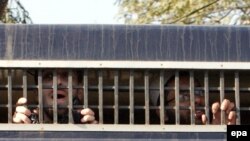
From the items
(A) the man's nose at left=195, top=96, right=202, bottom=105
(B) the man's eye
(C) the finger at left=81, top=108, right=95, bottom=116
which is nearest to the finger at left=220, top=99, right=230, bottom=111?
(A) the man's nose at left=195, top=96, right=202, bottom=105

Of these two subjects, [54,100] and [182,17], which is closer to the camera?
[54,100]

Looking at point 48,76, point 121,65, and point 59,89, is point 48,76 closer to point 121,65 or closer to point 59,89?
point 59,89

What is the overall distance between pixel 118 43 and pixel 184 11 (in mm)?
11044

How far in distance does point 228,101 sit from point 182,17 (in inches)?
427

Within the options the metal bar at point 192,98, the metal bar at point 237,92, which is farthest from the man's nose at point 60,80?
the metal bar at point 237,92

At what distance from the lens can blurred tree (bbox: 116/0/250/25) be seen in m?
15.2

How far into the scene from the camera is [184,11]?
15219 mm

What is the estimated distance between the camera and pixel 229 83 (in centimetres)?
434

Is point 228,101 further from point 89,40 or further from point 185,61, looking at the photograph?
point 89,40

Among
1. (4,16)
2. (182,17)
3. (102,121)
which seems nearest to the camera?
(102,121)

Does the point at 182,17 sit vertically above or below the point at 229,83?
above

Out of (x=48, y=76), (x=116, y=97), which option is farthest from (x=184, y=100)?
(x=48, y=76)

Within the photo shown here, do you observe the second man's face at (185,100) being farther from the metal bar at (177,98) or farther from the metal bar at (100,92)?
the metal bar at (100,92)

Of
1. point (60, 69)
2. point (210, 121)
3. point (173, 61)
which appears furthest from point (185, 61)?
point (60, 69)
